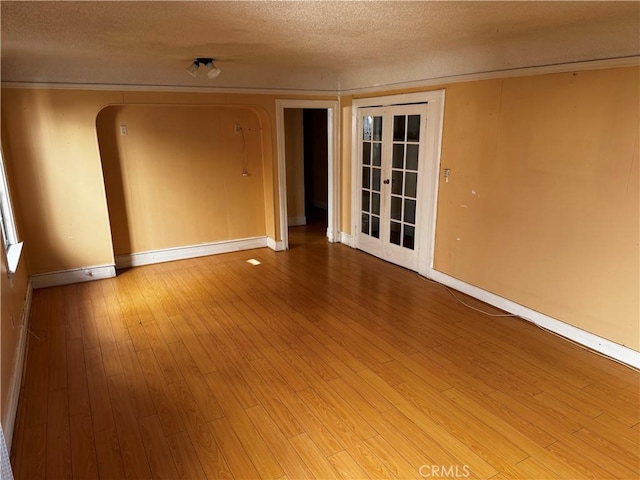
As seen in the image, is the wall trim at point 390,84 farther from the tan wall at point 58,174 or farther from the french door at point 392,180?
the french door at point 392,180

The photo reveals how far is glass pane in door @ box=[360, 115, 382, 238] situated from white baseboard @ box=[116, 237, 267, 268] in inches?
61.7

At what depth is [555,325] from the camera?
3.55m

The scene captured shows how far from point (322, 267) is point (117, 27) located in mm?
3371

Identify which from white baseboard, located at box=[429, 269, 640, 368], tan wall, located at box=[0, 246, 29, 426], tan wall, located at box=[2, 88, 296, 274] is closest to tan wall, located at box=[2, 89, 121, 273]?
tan wall, located at box=[2, 88, 296, 274]

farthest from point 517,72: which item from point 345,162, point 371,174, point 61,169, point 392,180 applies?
point 61,169

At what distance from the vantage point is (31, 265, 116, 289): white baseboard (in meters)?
4.64

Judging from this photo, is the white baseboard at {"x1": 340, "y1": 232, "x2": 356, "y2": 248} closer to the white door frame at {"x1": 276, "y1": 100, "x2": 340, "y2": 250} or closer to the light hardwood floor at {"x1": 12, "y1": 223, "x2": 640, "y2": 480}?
the white door frame at {"x1": 276, "y1": 100, "x2": 340, "y2": 250}

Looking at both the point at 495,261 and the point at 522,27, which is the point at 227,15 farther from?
the point at 495,261

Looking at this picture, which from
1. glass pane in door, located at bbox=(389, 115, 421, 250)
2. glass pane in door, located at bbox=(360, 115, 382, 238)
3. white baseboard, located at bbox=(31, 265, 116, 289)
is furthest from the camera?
glass pane in door, located at bbox=(360, 115, 382, 238)

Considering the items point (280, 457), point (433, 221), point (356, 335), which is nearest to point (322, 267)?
point (433, 221)

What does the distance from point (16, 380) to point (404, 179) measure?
4.11 m

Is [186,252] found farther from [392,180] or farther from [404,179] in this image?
[404,179]

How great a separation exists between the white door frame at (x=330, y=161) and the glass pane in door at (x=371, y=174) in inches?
20.1

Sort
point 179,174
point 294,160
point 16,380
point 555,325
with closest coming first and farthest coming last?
point 16,380 → point 555,325 → point 179,174 → point 294,160
